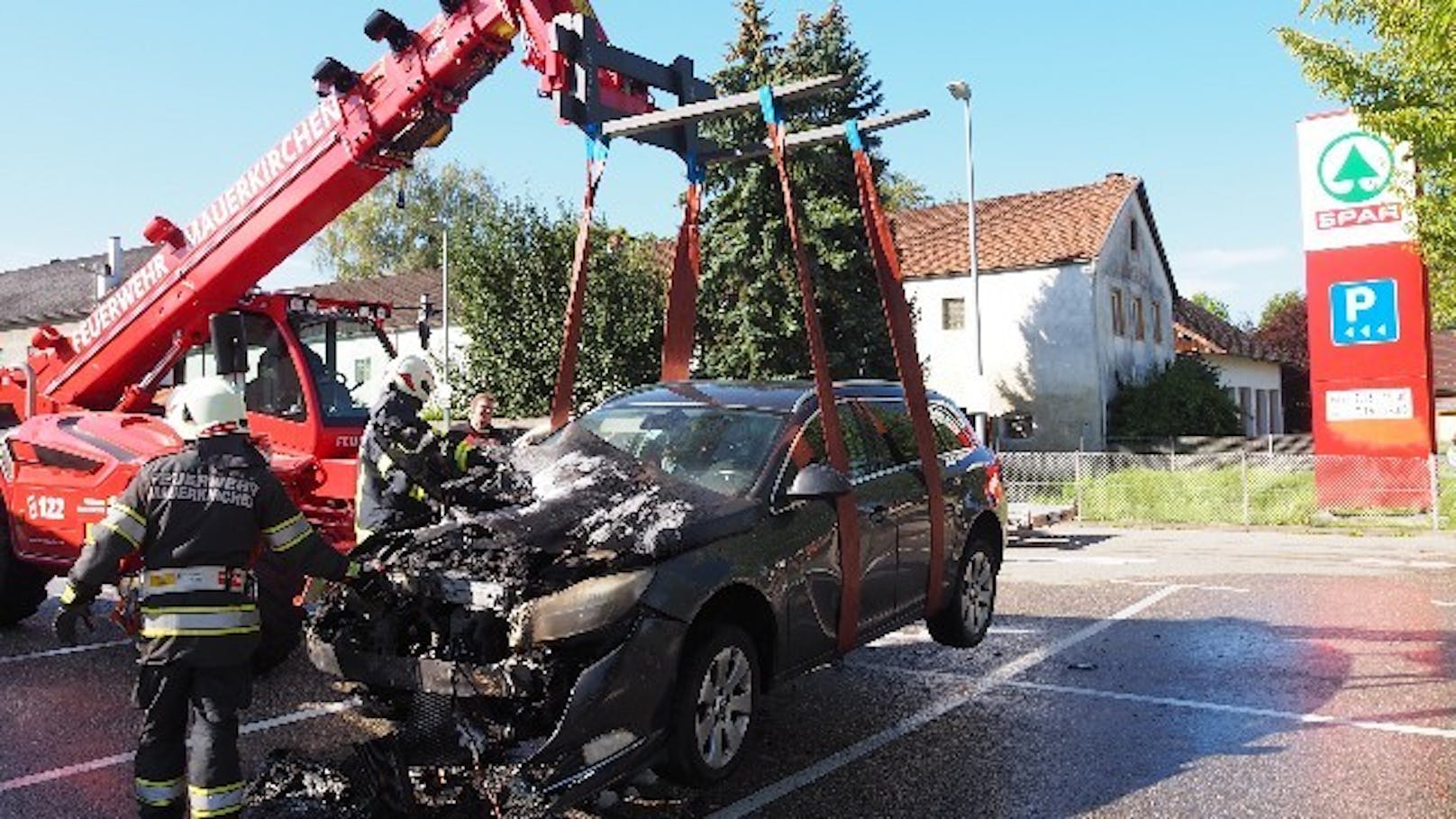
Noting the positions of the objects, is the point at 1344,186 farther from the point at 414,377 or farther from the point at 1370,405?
the point at 414,377

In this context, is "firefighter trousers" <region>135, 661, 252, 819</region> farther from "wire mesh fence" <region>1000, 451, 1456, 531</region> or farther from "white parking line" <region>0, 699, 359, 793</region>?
"wire mesh fence" <region>1000, 451, 1456, 531</region>

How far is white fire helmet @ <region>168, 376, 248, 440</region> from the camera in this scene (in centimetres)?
419

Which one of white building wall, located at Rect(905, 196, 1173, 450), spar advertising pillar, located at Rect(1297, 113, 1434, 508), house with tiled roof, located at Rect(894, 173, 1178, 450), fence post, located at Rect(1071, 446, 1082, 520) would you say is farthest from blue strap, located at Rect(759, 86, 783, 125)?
house with tiled roof, located at Rect(894, 173, 1178, 450)

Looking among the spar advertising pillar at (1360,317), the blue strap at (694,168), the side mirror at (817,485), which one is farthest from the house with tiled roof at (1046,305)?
the side mirror at (817,485)

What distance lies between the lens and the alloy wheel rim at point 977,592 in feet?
23.2

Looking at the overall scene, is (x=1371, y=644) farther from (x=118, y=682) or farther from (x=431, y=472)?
(x=118, y=682)

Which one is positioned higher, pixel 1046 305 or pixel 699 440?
pixel 1046 305

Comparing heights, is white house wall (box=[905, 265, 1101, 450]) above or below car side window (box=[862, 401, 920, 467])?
above

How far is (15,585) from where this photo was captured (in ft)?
26.9

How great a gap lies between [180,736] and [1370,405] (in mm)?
18790

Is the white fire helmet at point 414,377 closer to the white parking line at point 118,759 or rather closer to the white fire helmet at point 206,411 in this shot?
the white parking line at point 118,759

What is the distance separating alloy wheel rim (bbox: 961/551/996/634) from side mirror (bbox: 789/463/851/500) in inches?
86.6

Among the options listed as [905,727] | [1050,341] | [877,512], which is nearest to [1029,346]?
[1050,341]

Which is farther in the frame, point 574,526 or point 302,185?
point 302,185
